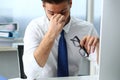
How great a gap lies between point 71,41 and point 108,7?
82cm

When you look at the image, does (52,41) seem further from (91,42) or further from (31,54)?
(91,42)

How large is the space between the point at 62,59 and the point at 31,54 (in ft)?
0.64

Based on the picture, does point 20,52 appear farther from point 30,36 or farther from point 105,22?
point 105,22

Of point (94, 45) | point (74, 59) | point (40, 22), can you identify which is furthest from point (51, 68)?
point (94, 45)

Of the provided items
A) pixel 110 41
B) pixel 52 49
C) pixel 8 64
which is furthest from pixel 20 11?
pixel 110 41

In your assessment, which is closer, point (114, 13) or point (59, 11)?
point (114, 13)

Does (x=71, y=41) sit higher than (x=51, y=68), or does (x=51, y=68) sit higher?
(x=71, y=41)

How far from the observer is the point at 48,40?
1207 mm

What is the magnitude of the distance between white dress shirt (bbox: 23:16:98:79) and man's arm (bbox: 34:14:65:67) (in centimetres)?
3

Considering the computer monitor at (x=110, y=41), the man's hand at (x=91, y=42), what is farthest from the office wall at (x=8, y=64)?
the computer monitor at (x=110, y=41)

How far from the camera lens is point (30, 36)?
130cm

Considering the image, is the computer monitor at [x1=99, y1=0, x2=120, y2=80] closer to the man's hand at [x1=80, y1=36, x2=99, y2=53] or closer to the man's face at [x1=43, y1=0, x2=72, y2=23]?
the man's hand at [x1=80, y1=36, x2=99, y2=53]

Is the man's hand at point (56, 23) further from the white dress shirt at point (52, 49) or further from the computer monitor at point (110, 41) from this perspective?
the computer monitor at point (110, 41)

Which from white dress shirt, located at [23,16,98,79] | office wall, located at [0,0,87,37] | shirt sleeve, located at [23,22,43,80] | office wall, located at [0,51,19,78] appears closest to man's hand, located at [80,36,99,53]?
white dress shirt, located at [23,16,98,79]
